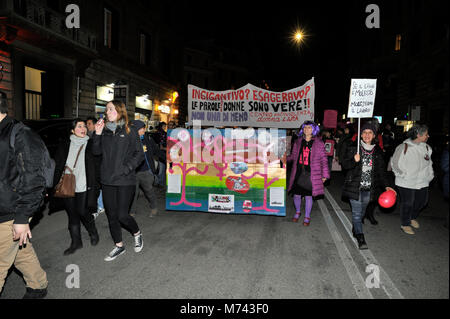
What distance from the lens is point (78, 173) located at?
170 inches

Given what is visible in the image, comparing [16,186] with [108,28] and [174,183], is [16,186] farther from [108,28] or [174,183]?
[108,28]

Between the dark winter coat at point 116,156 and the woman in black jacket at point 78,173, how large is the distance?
0.47m

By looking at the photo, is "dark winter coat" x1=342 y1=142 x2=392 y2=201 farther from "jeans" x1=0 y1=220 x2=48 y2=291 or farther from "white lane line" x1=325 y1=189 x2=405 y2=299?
"jeans" x1=0 y1=220 x2=48 y2=291

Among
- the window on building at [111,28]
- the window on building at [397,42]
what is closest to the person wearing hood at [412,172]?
the window on building at [111,28]

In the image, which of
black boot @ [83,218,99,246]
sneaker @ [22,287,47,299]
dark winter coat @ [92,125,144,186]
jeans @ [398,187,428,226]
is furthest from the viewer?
jeans @ [398,187,428,226]

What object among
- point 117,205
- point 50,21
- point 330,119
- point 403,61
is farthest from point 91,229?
point 403,61

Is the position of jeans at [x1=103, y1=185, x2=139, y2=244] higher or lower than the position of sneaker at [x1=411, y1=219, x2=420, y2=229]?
higher

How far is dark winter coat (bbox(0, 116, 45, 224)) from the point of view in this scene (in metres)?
2.52

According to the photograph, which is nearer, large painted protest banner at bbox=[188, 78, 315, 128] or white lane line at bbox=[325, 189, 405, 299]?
white lane line at bbox=[325, 189, 405, 299]

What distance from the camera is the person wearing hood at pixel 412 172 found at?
4809 mm

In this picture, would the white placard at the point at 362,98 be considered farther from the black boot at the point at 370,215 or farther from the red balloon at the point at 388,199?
the black boot at the point at 370,215

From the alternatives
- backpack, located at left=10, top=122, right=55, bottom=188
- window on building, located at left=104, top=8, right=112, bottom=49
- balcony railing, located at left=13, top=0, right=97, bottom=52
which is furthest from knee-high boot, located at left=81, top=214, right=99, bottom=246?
window on building, located at left=104, top=8, right=112, bottom=49

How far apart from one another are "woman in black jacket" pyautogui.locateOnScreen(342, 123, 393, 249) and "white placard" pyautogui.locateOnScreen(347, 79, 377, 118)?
Result: 0.57 metres

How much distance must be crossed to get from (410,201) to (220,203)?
3.28 meters
